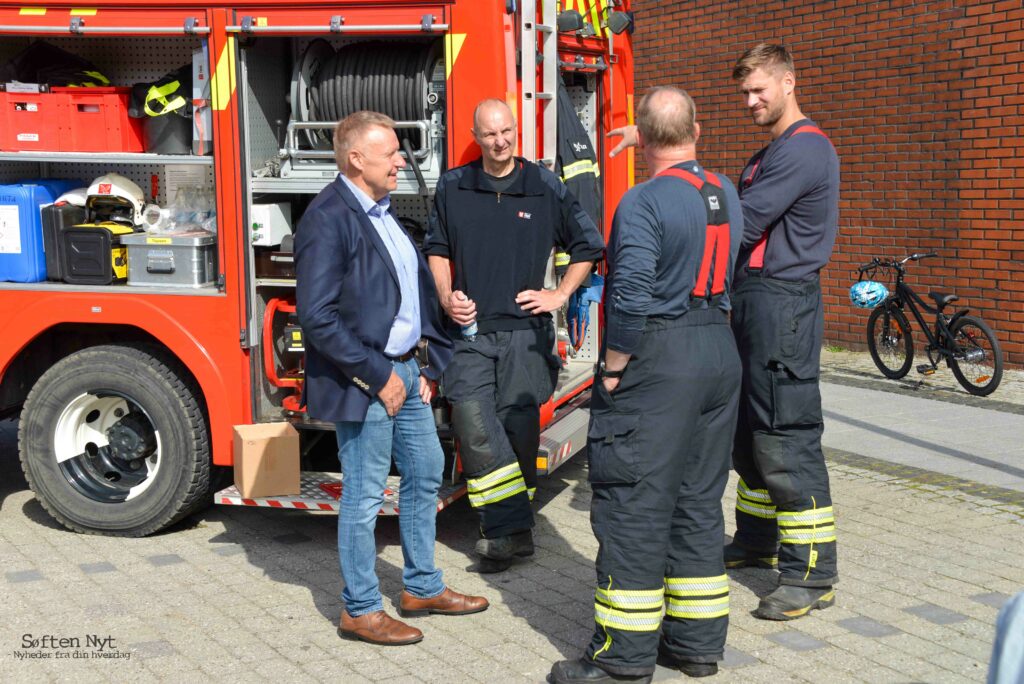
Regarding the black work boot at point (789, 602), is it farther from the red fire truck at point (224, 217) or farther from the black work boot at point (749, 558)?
the red fire truck at point (224, 217)

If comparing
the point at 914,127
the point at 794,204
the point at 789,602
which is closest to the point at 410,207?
the point at 794,204

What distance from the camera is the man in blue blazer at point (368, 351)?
442cm

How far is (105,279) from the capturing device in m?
5.98

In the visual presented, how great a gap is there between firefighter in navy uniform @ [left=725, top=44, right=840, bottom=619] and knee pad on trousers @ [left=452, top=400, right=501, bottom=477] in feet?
3.85

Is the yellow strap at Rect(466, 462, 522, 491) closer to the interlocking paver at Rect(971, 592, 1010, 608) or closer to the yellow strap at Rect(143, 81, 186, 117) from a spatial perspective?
the interlocking paver at Rect(971, 592, 1010, 608)

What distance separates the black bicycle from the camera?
362 inches

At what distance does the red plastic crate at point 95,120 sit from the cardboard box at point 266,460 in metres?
1.64

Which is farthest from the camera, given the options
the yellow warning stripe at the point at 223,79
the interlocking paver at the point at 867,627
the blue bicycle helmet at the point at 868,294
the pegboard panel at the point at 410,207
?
the blue bicycle helmet at the point at 868,294

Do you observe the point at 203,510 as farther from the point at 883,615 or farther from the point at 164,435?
the point at 883,615

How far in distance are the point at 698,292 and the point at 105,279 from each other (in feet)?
10.5

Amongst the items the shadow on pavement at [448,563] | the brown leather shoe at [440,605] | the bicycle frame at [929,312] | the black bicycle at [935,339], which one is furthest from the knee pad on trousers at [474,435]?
the bicycle frame at [929,312]

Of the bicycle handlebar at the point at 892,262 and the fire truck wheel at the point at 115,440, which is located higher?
the bicycle handlebar at the point at 892,262

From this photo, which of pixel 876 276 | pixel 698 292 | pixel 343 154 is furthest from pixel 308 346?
pixel 876 276

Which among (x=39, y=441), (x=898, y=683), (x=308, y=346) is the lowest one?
(x=898, y=683)
